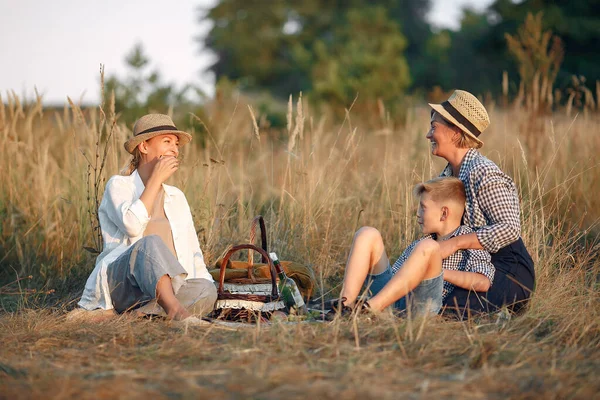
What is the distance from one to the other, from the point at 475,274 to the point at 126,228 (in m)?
1.71

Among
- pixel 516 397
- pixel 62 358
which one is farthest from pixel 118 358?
pixel 516 397

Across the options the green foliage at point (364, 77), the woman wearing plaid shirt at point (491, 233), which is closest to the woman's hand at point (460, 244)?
the woman wearing plaid shirt at point (491, 233)

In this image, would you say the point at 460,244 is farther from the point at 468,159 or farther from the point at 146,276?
the point at 146,276

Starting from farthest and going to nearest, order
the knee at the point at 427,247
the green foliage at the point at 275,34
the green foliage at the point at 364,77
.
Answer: the green foliage at the point at 275,34
the green foliage at the point at 364,77
the knee at the point at 427,247

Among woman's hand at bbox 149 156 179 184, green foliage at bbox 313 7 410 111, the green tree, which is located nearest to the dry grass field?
woman's hand at bbox 149 156 179 184

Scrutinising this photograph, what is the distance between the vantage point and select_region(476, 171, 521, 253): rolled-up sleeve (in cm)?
345

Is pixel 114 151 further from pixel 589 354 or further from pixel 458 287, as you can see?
pixel 589 354

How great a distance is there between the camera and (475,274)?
136 inches

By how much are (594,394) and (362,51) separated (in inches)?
510

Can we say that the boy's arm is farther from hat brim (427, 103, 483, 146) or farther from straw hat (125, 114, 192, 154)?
straw hat (125, 114, 192, 154)

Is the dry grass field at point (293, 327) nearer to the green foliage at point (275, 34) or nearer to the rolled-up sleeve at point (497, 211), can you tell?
the rolled-up sleeve at point (497, 211)

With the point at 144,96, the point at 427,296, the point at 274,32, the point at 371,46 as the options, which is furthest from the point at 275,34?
the point at 427,296

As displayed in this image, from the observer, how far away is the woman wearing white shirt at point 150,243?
3444 millimetres

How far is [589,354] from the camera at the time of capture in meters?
2.81
